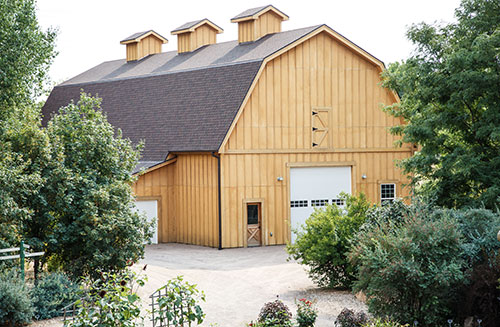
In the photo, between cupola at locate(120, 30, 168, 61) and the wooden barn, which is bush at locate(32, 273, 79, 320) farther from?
cupola at locate(120, 30, 168, 61)

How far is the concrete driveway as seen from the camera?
14656 millimetres

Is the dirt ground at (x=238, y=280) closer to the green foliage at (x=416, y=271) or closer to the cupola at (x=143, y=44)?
the green foliage at (x=416, y=271)

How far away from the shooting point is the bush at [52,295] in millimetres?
13555

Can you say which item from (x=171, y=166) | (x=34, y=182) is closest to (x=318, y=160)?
(x=171, y=166)

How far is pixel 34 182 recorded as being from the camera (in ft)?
48.8

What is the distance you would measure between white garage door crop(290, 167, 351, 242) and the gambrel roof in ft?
12.7

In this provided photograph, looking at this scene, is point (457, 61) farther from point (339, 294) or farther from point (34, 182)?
point (34, 182)

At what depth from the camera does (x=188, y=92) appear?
28422 millimetres

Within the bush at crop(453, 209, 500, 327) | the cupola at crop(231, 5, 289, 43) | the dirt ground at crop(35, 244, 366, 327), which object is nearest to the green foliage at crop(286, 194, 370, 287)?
the dirt ground at crop(35, 244, 366, 327)

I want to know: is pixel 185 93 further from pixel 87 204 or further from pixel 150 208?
pixel 87 204

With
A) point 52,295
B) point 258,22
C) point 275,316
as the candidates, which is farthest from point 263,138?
point 275,316

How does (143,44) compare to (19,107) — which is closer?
(19,107)

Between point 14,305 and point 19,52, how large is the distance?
909cm

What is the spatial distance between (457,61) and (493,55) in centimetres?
102
